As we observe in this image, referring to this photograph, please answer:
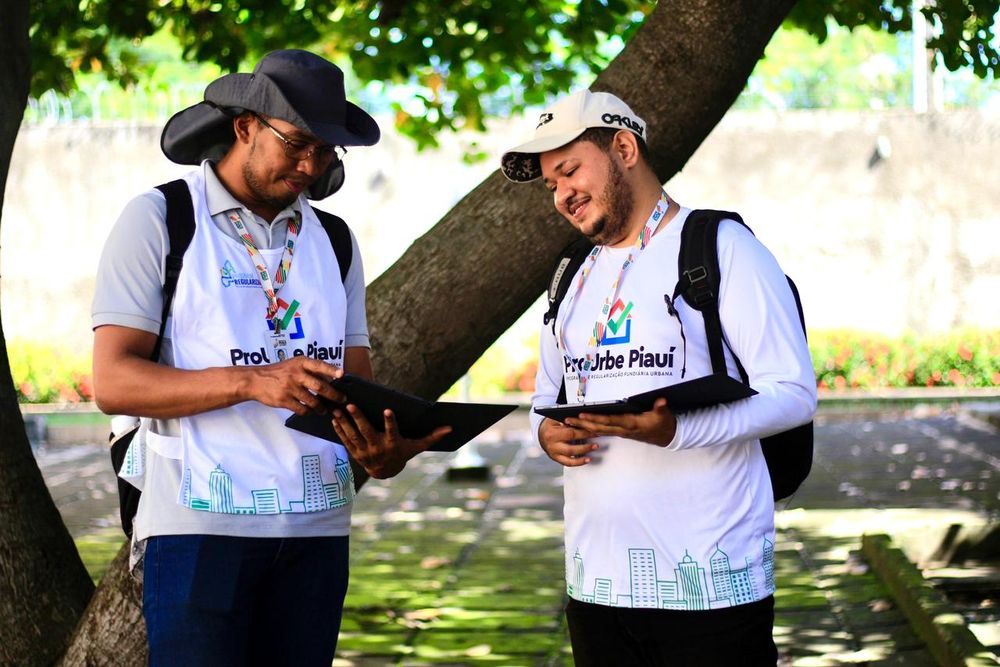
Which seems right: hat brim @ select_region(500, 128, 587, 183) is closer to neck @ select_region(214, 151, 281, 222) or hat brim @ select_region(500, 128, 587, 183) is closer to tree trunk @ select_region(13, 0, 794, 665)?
neck @ select_region(214, 151, 281, 222)

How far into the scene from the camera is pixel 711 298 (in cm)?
286

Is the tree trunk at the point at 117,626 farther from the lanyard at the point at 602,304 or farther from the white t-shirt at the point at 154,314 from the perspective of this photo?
the lanyard at the point at 602,304

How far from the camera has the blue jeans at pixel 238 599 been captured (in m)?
2.77

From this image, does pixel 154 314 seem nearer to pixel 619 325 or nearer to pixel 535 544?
pixel 619 325

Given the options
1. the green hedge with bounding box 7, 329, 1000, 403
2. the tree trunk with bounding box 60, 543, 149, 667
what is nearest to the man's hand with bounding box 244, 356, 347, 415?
the tree trunk with bounding box 60, 543, 149, 667

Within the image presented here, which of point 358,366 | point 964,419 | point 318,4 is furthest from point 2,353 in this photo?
A: point 964,419

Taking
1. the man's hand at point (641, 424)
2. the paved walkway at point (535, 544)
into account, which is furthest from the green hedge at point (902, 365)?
the man's hand at point (641, 424)

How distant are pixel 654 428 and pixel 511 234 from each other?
165 cm

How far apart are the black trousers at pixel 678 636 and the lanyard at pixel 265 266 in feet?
3.11

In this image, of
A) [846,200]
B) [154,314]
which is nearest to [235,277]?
[154,314]

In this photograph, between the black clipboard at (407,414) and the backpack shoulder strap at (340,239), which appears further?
the backpack shoulder strap at (340,239)

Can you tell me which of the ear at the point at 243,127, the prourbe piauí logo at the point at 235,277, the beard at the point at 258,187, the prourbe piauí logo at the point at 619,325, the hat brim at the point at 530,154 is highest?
the ear at the point at 243,127

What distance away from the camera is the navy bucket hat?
9.58ft

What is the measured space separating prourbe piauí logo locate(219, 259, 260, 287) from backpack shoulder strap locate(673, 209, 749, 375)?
91cm
